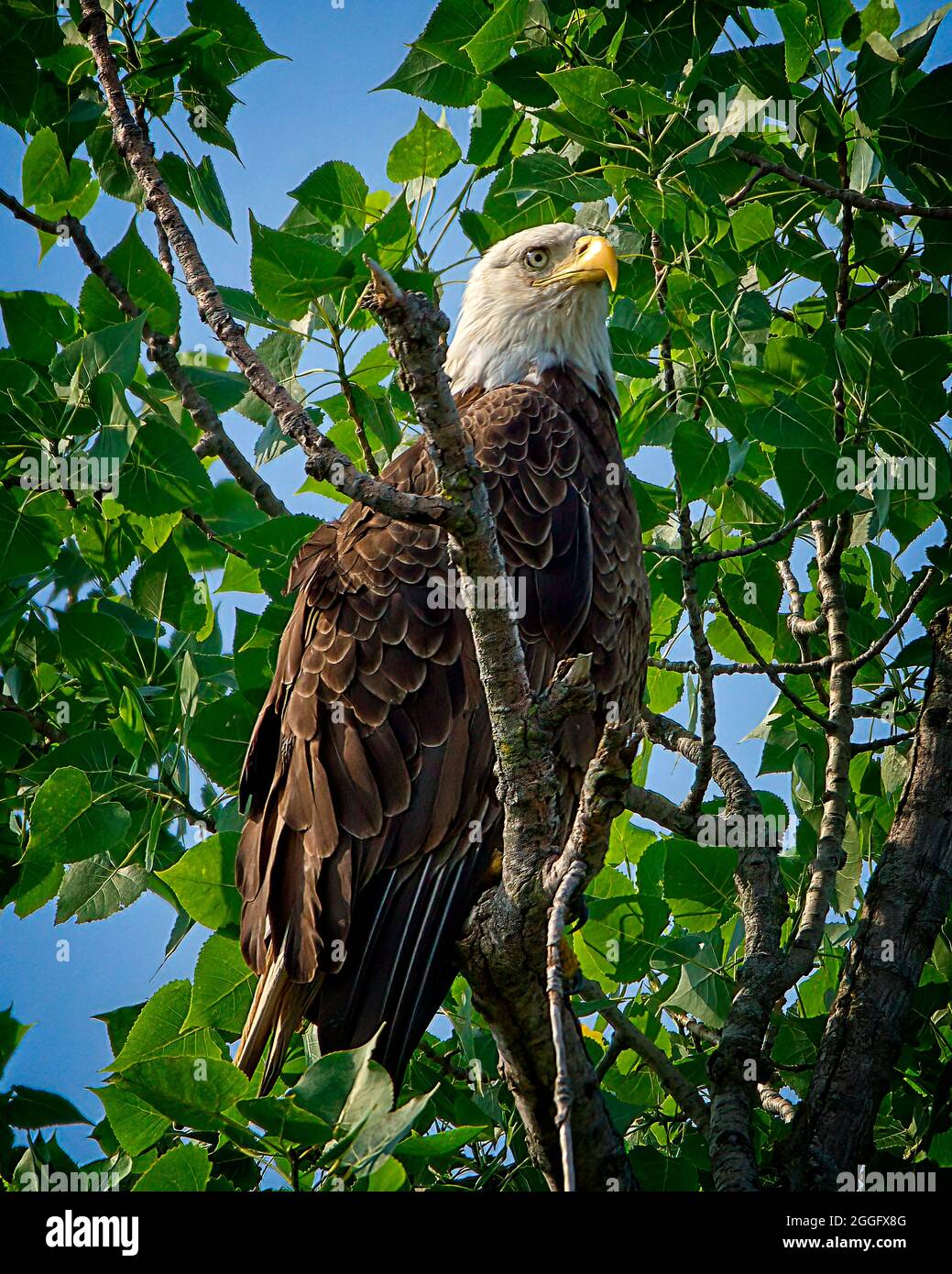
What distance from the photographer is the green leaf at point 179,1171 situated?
2.29 meters

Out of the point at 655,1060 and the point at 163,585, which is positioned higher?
the point at 163,585

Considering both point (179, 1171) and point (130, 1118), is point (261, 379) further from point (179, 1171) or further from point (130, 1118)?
point (130, 1118)

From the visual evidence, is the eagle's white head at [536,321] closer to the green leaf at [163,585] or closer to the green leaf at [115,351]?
the green leaf at [163,585]

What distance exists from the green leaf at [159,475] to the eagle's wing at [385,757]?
481mm

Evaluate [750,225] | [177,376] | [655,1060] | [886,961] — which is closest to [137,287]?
[177,376]

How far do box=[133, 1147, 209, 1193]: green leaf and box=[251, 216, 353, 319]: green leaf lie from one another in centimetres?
214

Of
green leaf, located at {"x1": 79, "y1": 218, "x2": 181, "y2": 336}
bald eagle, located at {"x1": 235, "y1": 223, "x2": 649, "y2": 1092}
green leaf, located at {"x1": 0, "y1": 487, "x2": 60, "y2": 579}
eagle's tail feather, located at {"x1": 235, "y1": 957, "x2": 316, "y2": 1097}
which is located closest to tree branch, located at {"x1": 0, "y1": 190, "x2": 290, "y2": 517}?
green leaf, located at {"x1": 79, "y1": 218, "x2": 181, "y2": 336}

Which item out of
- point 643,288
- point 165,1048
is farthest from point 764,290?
point 165,1048

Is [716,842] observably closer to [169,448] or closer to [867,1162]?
[867,1162]

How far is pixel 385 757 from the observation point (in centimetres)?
371

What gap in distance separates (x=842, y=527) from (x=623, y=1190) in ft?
7.47

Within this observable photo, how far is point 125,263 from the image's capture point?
396cm

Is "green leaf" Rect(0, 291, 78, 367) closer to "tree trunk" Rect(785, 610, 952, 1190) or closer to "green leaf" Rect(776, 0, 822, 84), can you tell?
"green leaf" Rect(776, 0, 822, 84)

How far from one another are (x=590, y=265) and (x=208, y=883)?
2.49 meters
